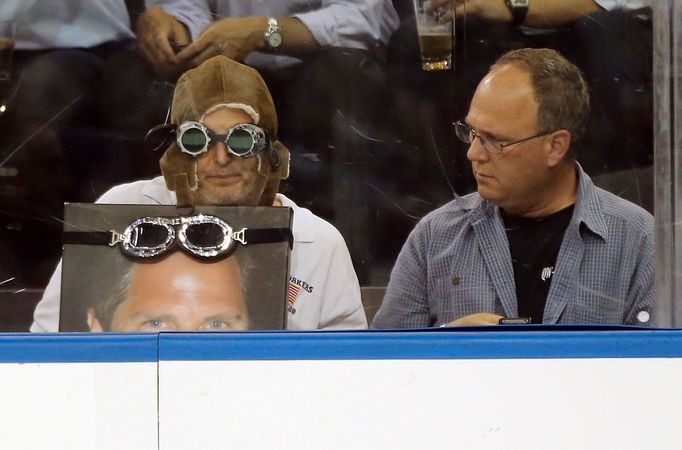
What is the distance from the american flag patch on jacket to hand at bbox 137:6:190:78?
0.69 meters

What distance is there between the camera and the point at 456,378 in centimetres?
318

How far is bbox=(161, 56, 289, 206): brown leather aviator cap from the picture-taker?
335 cm

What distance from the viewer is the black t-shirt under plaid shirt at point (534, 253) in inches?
134

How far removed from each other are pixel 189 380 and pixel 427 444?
0.65 metres

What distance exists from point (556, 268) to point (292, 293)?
759 millimetres

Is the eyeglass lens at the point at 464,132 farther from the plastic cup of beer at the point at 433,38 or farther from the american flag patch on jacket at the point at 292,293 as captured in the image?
the american flag patch on jacket at the point at 292,293

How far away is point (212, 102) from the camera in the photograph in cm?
338

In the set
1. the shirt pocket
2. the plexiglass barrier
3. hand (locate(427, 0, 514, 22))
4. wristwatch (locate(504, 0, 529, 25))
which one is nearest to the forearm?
the plexiglass barrier

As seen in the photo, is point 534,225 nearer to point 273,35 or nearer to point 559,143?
point 559,143

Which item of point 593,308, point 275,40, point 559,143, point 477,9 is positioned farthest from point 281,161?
point 593,308

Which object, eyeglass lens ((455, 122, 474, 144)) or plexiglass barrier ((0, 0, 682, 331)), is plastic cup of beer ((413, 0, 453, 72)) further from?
eyeglass lens ((455, 122, 474, 144))

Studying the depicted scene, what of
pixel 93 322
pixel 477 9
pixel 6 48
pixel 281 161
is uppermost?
pixel 477 9

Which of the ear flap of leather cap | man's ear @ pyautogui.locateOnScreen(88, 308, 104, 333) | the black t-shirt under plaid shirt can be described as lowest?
man's ear @ pyautogui.locateOnScreen(88, 308, 104, 333)

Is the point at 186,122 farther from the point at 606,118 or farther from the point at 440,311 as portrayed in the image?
the point at 606,118
